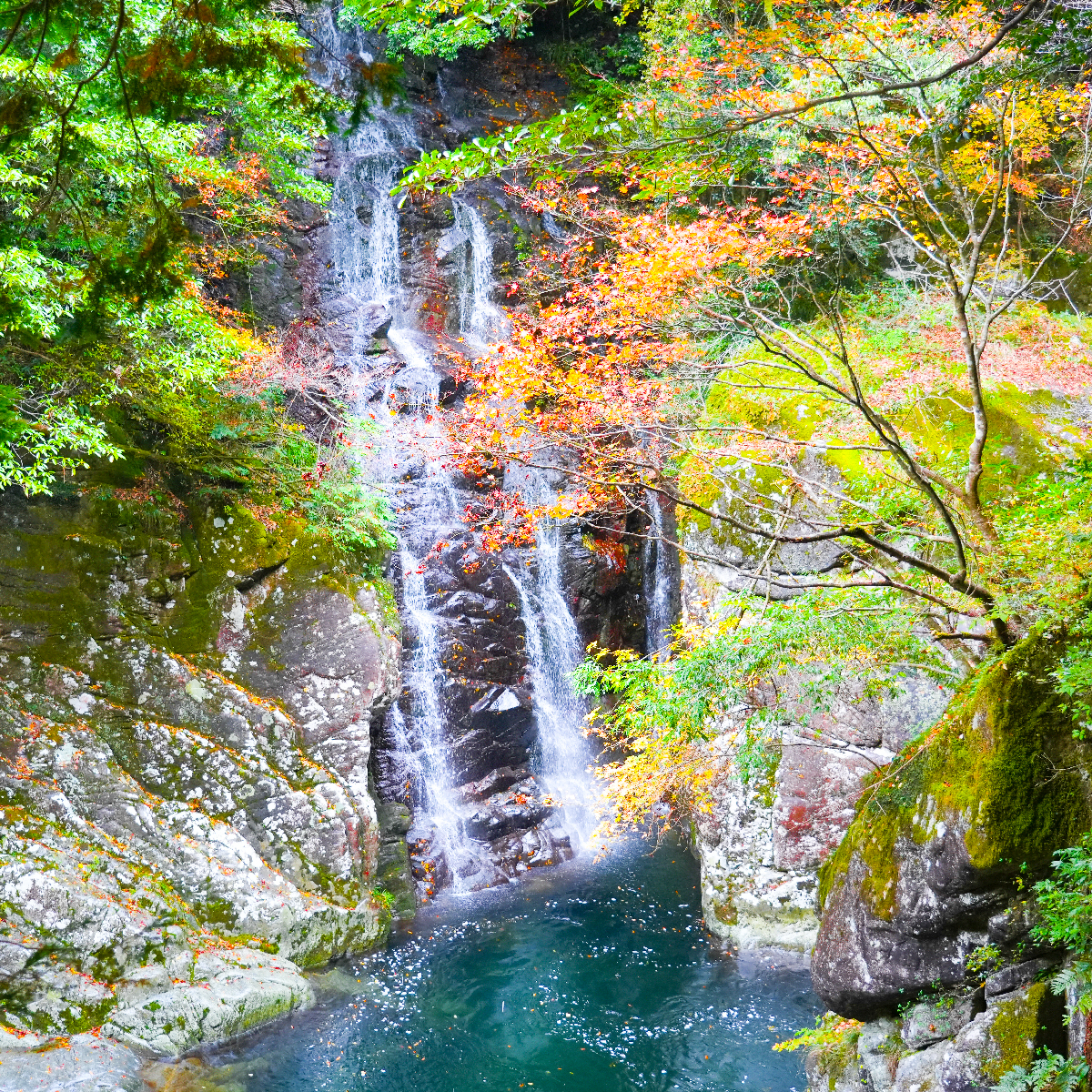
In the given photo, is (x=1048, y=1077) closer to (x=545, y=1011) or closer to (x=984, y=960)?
(x=984, y=960)

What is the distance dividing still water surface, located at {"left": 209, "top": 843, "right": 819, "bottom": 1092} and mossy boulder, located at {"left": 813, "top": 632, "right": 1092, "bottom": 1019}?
9.19 ft

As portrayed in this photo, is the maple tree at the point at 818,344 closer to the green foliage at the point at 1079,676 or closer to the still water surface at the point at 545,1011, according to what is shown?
the green foliage at the point at 1079,676

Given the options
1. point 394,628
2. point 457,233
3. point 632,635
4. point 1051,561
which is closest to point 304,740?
point 394,628

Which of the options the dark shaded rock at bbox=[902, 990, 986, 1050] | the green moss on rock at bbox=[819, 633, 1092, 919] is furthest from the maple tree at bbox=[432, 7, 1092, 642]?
the dark shaded rock at bbox=[902, 990, 986, 1050]

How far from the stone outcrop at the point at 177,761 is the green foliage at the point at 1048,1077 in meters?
6.42

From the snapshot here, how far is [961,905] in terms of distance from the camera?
4297 mm

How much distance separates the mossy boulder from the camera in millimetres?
4074

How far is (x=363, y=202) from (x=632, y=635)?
11620 mm

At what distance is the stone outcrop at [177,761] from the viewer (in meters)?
6.50

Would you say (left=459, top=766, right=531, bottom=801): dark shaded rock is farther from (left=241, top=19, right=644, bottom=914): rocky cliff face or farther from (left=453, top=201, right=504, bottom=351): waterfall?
(left=453, top=201, right=504, bottom=351): waterfall

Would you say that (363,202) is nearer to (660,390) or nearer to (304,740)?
(660,390)

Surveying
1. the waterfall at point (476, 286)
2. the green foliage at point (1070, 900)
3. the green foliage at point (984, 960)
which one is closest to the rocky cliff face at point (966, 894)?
the green foliage at point (984, 960)

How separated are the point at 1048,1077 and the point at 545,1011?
5472 mm

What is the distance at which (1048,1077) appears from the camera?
3455 millimetres
